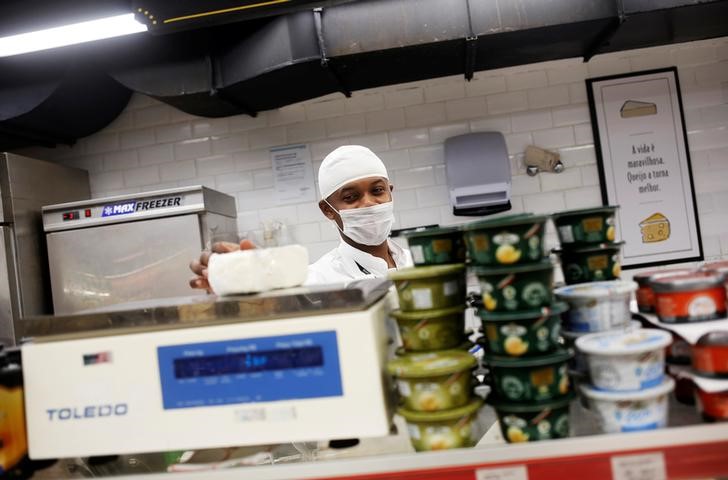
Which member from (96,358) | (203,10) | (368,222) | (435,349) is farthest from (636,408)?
(203,10)

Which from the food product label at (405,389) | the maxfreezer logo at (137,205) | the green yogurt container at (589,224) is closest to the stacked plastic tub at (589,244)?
the green yogurt container at (589,224)

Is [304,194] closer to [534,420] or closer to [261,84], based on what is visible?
[261,84]

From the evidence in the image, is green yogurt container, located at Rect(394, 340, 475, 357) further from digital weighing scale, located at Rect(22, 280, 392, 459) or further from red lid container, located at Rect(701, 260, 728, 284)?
red lid container, located at Rect(701, 260, 728, 284)

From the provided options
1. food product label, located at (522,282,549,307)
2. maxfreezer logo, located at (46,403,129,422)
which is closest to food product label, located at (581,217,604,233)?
food product label, located at (522,282,549,307)

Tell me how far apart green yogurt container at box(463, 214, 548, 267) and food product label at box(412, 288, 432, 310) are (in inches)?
4.7

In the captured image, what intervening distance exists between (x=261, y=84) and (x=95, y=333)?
2.68 meters

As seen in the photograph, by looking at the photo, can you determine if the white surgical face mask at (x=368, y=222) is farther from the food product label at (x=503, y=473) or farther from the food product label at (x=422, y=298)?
the food product label at (x=503, y=473)

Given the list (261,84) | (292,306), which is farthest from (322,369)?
(261,84)

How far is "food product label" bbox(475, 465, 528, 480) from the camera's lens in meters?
0.87

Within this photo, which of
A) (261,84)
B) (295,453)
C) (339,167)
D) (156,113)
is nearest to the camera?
(295,453)

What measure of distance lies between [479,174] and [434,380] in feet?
9.89

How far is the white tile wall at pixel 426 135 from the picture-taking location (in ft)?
12.8

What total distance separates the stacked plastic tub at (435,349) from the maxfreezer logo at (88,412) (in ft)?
1.68

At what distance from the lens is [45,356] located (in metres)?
1.02
